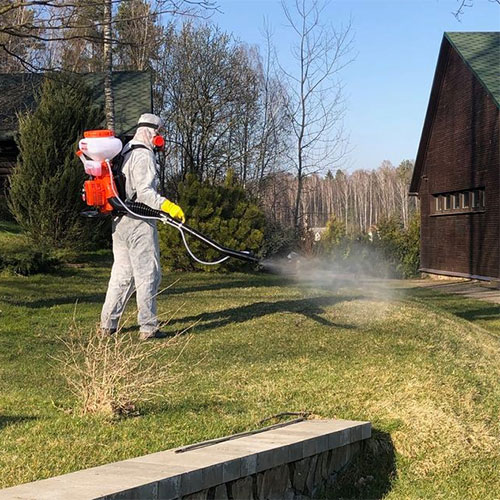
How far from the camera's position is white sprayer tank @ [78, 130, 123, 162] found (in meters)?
7.99

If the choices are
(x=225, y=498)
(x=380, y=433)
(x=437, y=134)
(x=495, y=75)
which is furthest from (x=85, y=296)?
(x=437, y=134)

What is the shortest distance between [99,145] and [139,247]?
114cm

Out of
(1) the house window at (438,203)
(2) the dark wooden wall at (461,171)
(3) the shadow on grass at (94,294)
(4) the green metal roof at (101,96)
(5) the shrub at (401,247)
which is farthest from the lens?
(5) the shrub at (401,247)

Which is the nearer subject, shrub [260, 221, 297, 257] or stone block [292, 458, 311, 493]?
stone block [292, 458, 311, 493]

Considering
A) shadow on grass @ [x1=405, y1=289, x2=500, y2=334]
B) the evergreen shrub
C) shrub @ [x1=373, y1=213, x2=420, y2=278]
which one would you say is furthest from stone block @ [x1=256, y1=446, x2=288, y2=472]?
shrub @ [x1=373, y1=213, x2=420, y2=278]

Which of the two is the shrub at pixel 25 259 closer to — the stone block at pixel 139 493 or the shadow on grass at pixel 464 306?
the shadow on grass at pixel 464 306

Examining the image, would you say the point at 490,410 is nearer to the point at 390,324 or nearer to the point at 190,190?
the point at 390,324

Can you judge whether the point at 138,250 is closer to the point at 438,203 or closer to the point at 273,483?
the point at 273,483

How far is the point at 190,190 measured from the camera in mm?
19438

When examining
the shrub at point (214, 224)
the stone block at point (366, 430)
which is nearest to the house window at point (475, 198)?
the shrub at point (214, 224)

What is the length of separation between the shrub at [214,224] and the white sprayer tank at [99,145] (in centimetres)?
1034

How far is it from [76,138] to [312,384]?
1354 centimetres

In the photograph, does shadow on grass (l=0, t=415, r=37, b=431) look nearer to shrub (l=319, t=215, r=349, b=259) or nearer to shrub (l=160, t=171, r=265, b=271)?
shrub (l=160, t=171, r=265, b=271)

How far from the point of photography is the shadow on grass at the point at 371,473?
207 inches
